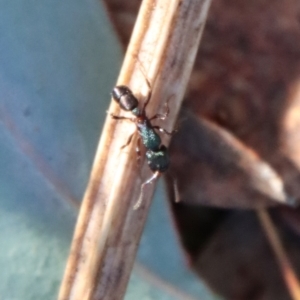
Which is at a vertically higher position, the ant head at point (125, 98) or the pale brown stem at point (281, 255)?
the ant head at point (125, 98)

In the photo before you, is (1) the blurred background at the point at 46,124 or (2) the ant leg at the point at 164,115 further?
(1) the blurred background at the point at 46,124

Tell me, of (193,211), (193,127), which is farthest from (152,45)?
(193,211)

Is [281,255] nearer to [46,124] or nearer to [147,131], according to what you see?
[147,131]

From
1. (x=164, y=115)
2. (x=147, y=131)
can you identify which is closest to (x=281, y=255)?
(x=147, y=131)

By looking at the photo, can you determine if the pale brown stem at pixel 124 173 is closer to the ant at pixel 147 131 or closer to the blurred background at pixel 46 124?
the ant at pixel 147 131

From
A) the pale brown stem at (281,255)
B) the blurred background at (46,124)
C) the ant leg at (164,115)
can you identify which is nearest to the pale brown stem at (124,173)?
the ant leg at (164,115)

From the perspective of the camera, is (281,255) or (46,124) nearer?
(46,124)

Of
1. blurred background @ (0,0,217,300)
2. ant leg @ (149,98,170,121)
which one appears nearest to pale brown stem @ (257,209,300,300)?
blurred background @ (0,0,217,300)
